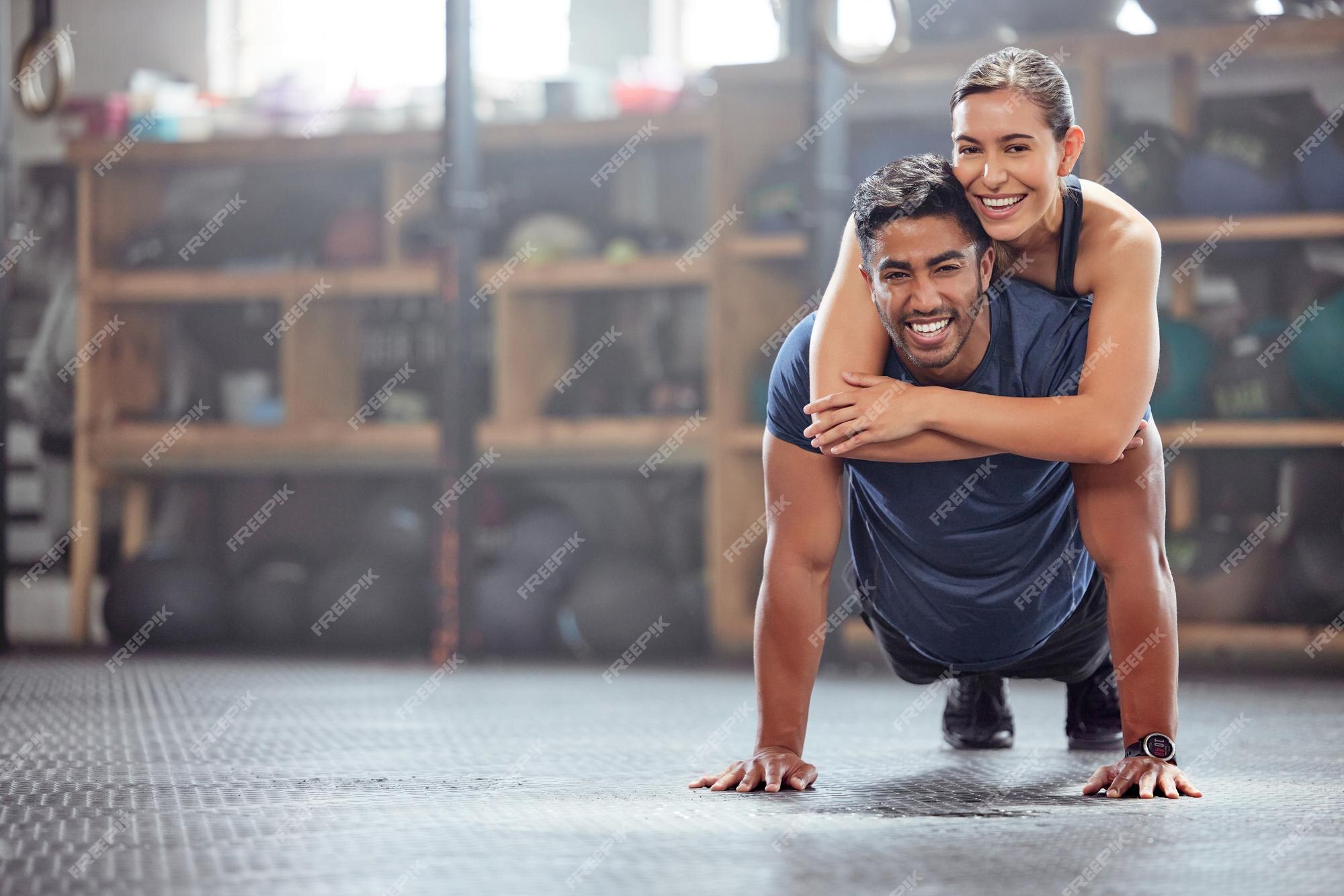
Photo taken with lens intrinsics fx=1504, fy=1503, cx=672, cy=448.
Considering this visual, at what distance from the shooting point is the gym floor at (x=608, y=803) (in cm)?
146

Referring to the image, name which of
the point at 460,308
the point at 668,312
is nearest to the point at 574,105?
the point at 668,312

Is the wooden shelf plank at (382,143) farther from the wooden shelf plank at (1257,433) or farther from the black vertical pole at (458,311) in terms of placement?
the wooden shelf plank at (1257,433)

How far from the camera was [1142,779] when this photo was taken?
1.94 metres

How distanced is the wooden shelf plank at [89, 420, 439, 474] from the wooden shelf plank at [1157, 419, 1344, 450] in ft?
7.51

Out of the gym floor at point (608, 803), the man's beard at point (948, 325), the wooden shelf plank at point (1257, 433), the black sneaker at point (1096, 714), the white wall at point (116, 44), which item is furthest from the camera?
the white wall at point (116, 44)

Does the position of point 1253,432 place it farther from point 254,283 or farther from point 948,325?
point 254,283

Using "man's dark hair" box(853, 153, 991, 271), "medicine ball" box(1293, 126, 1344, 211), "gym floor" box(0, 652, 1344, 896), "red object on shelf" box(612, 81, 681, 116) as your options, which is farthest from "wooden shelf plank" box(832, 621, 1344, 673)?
"man's dark hair" box(853, 153, 991, 271)

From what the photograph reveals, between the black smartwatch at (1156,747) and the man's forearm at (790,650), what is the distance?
17.4 inches

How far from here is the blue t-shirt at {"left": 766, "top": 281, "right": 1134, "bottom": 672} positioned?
2.10 m

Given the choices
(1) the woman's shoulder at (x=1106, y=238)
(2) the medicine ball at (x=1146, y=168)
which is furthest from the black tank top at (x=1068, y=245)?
(2) the medicine ball at (x=1146, y=168)

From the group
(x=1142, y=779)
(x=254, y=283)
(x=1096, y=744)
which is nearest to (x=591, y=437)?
(x=254, y=283)

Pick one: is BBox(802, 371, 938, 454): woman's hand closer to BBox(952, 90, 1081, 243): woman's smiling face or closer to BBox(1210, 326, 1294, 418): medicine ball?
BBox(952, 90, 1081, 243): woman's smiling face

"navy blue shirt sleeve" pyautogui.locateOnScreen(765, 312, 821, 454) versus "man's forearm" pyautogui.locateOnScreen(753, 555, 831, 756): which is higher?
"navy blue shirt sleeve" pyautogui.locateOnScreen(765, 312, 821, 454)

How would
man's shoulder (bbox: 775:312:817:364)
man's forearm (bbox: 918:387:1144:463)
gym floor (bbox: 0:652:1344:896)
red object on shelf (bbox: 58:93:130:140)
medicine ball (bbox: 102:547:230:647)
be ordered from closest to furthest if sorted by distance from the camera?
1. gym floor (bbox: 0:652:1344:896)
2. man's forearm (bbox: 918:387:1144:463)
3. man's shoulder (bbox: 775:312:817:364)
4. medicine ball (bbox: 102:547:230:647)
5. red object on shelf (bbox: 58:93:130:140)
